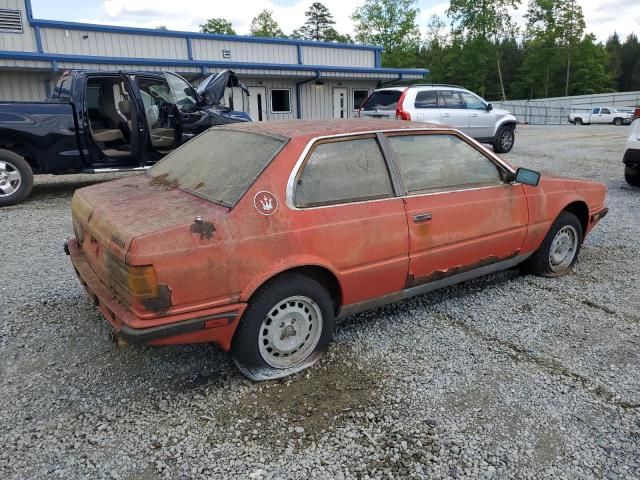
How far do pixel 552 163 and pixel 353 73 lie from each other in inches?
440

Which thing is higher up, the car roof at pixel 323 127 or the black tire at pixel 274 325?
the car roof at pixel 323 127

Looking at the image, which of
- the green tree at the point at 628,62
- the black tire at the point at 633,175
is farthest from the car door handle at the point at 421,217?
the green tree at the point at 628,62

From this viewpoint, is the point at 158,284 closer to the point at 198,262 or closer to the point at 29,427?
the point at 198,262

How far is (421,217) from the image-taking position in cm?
342

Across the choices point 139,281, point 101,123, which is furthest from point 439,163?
point 101,123

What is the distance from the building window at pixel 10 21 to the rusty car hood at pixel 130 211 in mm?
15570

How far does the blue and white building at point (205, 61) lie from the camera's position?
50.8 ft

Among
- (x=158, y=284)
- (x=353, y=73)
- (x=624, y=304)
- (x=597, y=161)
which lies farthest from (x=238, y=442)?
(x=353, y=73)

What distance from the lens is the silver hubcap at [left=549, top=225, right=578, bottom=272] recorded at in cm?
454

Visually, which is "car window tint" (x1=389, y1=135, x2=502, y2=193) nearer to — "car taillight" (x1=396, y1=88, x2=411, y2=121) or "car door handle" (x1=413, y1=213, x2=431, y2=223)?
"car door handle" (x1=413, y1=213, x2=431, y2=223)

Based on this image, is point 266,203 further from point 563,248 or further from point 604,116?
point 604,116

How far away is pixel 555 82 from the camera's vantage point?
66.6 metres

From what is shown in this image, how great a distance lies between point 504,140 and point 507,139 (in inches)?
6.6

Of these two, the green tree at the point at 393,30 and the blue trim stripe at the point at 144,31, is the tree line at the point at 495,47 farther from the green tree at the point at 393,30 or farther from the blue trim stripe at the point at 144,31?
the blue trim stripe at the point at 144,31
